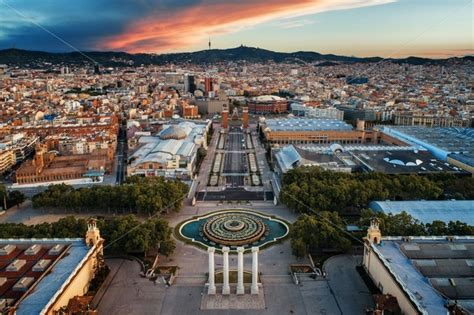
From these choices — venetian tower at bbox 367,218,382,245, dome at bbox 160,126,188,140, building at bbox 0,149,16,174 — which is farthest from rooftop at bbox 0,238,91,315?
dome at bbox 160,126,188,140

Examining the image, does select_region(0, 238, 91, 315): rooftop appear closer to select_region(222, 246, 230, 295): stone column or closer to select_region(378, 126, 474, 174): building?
select_region(222, 246, 230, 295): stone column

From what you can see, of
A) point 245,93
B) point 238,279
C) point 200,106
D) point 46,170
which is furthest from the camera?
point 245,93

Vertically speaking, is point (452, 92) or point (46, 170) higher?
point (452, 92)

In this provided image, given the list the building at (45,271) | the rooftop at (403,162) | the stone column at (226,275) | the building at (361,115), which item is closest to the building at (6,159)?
the building at (45,271)

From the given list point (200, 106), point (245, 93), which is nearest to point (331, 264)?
point (200, 106)

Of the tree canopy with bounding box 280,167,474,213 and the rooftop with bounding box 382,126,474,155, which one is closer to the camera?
the tree canopy with bounding box 280,167,474,213

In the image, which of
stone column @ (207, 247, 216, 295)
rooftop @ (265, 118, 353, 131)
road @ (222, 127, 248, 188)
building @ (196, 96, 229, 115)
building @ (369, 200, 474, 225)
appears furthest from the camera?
building @ (196, 96, 229, 115)

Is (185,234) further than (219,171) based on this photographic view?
No

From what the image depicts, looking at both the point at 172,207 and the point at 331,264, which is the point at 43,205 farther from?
the point at 331,264
